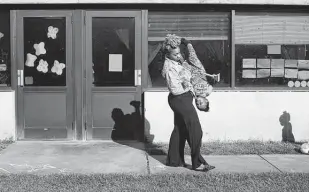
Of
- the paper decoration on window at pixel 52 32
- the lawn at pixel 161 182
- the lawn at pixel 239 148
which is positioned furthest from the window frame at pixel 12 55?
the lawn at pixel 161 182

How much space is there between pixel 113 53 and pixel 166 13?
1.26 metres

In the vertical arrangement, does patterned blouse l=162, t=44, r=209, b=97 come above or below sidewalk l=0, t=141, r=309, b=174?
above

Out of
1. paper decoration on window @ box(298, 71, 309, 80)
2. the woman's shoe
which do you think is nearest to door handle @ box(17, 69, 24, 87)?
the woman's shoe

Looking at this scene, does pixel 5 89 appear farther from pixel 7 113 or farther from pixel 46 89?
pixel 46 89

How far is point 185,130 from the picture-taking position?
24.5 feet

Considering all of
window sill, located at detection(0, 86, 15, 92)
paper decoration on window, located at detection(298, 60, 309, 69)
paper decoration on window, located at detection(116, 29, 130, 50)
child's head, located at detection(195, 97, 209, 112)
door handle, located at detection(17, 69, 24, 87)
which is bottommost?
child's head, located at detection(195, 97, 209, 112)

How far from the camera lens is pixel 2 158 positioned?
8.12 metres

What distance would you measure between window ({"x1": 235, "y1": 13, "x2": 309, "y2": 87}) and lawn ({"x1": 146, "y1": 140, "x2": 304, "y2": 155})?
3.83 ft

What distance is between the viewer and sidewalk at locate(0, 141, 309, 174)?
290 inches

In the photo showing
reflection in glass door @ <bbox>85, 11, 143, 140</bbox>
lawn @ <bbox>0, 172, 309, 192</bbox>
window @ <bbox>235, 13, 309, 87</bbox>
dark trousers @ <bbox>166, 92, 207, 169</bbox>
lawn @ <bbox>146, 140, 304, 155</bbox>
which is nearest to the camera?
lawn @ <bbox>0, 172, 309, 192</bbox>

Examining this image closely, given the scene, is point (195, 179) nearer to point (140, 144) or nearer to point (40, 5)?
point (140, 144)

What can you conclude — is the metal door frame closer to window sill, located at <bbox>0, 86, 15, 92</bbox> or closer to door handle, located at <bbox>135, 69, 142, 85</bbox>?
window sill, located at <bbox>0, 86, 15, 92</bbox>

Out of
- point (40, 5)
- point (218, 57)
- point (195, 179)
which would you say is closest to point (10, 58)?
point (40, 5)

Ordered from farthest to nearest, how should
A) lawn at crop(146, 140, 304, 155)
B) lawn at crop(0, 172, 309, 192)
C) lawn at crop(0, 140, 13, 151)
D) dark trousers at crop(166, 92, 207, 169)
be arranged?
1. lawn at crop(0, 140, 13, 151)
2. lawn at crop(146, 140, 304, 155)
3. dark trousers at crop(166, 92, 207, 169)
4. lawn at crop(0, 172, 309, 192)
